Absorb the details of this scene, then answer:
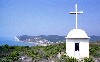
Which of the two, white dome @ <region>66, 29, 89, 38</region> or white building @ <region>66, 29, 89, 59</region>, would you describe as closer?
white building @ <region>66, 29, 89, 59</region>

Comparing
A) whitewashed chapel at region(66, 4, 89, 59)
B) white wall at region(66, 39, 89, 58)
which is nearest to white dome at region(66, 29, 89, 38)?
whitewashed chapel at region(66, 4, 89, 59)

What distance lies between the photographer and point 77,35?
805 inches

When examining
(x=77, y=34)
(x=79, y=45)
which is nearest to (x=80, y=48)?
(x=79, y=45)

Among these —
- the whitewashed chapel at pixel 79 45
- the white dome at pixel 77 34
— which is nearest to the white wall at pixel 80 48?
the whitewashed chapel at pixel 79 45

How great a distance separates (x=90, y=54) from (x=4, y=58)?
23.9 ft

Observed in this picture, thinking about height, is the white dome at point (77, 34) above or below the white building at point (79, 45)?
above

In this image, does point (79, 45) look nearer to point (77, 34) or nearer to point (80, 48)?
point (80, 48)

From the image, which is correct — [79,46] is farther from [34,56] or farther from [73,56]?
[34,56]

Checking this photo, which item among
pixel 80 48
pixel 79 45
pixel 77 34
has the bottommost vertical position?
pixel 80 48

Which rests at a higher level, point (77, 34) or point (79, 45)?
point (77, 34)

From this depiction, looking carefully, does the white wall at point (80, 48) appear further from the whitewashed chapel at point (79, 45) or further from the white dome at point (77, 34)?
the white dome at point (77, 34)

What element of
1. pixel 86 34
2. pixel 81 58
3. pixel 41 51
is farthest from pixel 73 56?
pixel 41 51

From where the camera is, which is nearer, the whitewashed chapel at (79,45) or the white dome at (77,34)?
the whitewashed chapel at (79,45)

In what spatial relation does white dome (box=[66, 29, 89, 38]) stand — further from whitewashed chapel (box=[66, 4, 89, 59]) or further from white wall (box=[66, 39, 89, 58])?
white wall (box=[66, 39, 89, 58])
